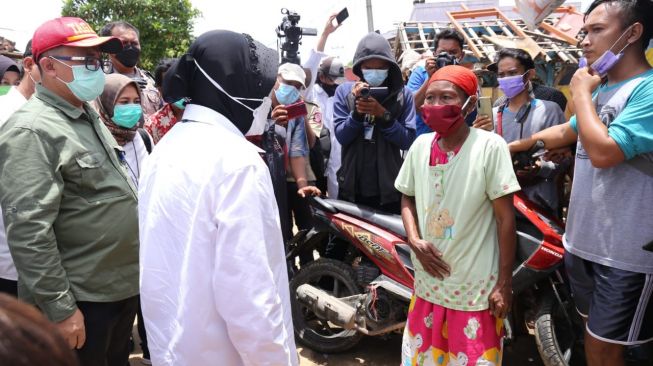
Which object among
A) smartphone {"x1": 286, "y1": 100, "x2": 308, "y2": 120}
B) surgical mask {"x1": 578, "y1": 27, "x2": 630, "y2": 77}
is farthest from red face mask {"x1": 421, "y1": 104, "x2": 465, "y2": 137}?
smartphone {"x1": 286, "y1": 100, "x2": 308, "y2": 120}

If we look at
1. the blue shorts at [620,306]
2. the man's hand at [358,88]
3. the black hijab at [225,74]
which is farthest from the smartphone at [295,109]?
the blue shorts at [620,306]

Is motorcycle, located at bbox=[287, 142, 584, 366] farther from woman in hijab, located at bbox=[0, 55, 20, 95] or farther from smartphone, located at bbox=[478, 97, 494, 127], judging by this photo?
woman in hijab, located at bbox=[0, 55, 20, 95]

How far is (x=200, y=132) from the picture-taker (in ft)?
5.20

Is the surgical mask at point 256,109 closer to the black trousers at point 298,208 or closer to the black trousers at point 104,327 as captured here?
the black trousers at point 104,327

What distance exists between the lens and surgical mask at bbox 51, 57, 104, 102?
2.22m

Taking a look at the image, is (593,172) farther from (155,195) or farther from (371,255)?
(155,195)

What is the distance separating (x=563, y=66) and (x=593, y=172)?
759 cm

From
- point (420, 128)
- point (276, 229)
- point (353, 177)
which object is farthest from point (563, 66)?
point (276, 229)

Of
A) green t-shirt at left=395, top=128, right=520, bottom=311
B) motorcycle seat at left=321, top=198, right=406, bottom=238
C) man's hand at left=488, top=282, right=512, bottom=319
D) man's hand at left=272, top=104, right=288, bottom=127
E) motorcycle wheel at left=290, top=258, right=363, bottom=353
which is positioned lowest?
motorcycle wheel at left=290, top=258, right=363, bottom=353

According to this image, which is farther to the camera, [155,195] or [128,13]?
[128,13]

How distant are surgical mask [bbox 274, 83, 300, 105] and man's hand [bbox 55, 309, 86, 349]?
2.18 metres

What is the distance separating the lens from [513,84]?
341 centimetres

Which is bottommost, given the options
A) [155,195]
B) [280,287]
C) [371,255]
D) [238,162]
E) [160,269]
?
[371,255]

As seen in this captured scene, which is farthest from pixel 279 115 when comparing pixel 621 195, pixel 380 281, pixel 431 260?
pixel 621 195
